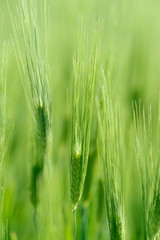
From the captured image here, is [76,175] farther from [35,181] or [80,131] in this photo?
[35,181]

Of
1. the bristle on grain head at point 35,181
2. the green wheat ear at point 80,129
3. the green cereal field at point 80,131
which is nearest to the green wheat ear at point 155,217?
the green cereal field at point 80,131

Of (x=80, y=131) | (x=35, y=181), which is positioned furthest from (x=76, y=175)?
(x=35, y=181)

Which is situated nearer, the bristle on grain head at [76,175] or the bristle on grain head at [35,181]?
the bristle on grain head at [76,175]

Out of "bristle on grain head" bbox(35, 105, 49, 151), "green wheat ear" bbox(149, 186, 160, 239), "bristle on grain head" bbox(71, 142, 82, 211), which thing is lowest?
"green wheat ear" bbox(149, 186, 160, 239)

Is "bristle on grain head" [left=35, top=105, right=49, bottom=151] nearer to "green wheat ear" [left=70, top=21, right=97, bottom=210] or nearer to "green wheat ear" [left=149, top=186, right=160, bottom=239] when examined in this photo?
"green wheat ear" [left=70, top=21, right=97, bottom=210]

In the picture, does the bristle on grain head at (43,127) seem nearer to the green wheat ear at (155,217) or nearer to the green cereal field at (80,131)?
the green cereal field at (80,131)

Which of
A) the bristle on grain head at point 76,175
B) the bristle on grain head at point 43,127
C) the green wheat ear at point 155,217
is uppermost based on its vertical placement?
the bristle on grain head at point 43,127

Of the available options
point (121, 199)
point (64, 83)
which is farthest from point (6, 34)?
point (121, 199)

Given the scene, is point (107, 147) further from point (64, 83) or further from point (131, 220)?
point (64, 83)

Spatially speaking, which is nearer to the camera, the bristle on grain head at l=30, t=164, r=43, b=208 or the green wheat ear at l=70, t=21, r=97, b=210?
the green wheat ear at l=70, t=21, r=97, b=210

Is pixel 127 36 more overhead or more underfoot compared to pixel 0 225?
more overhead

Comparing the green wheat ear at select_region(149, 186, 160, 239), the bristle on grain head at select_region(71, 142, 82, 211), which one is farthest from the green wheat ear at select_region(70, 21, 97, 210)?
the green wheat ear at select_region(149, 186, 160, 239)
